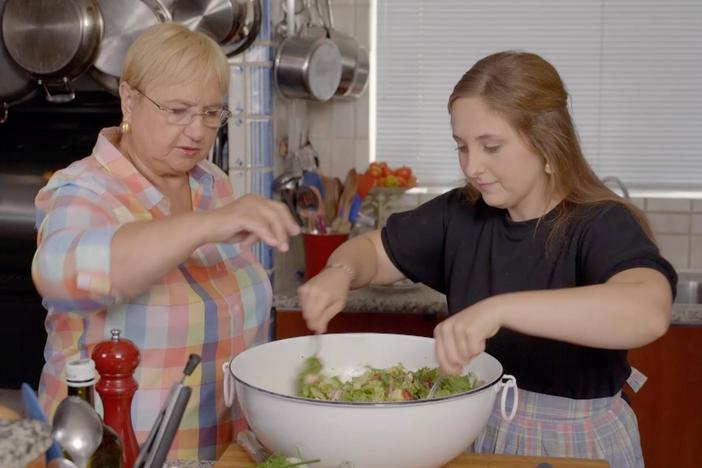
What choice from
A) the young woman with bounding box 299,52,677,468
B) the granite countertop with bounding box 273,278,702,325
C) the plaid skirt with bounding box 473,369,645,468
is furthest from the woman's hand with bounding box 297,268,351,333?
the granite countertop with bounding box 273,278,702,325

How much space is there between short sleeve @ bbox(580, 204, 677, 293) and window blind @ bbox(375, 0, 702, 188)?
5.52ft

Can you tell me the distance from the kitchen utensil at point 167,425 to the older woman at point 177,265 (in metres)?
0.38

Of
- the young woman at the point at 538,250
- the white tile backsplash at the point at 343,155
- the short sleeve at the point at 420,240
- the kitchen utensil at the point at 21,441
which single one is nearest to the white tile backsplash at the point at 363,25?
the white tile backsplash at the point at 343,155

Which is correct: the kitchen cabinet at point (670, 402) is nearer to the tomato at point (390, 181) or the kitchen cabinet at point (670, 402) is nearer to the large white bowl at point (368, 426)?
the tomato at point (390, 181)

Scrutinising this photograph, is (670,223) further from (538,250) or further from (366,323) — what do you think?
(538,250)

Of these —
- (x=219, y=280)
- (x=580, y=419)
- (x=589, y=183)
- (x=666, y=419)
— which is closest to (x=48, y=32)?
(x=219, y=280)

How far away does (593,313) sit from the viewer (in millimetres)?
1266

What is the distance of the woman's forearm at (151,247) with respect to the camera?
122 centimetres

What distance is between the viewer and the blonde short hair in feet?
4.94

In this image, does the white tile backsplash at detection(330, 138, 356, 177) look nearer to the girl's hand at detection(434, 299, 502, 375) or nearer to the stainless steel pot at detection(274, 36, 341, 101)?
the stainless steel pot at detection(274, 36, 341, 101)

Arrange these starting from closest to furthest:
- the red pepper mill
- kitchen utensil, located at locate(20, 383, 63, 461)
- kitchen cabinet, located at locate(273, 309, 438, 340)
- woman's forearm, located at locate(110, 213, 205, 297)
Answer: kitchen utensil, located at locate(20, 383, 63, 461) < the red pepper mill < woman's forearm, located at locate(110, 213, 205, 297) < kitchen cabinet, located at locate(273, 309, 438, 340)

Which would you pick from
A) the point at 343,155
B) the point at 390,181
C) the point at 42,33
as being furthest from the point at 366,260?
the point at 343,155

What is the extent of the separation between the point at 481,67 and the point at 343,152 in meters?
1.67

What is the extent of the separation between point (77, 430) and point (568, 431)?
95 centimetres
